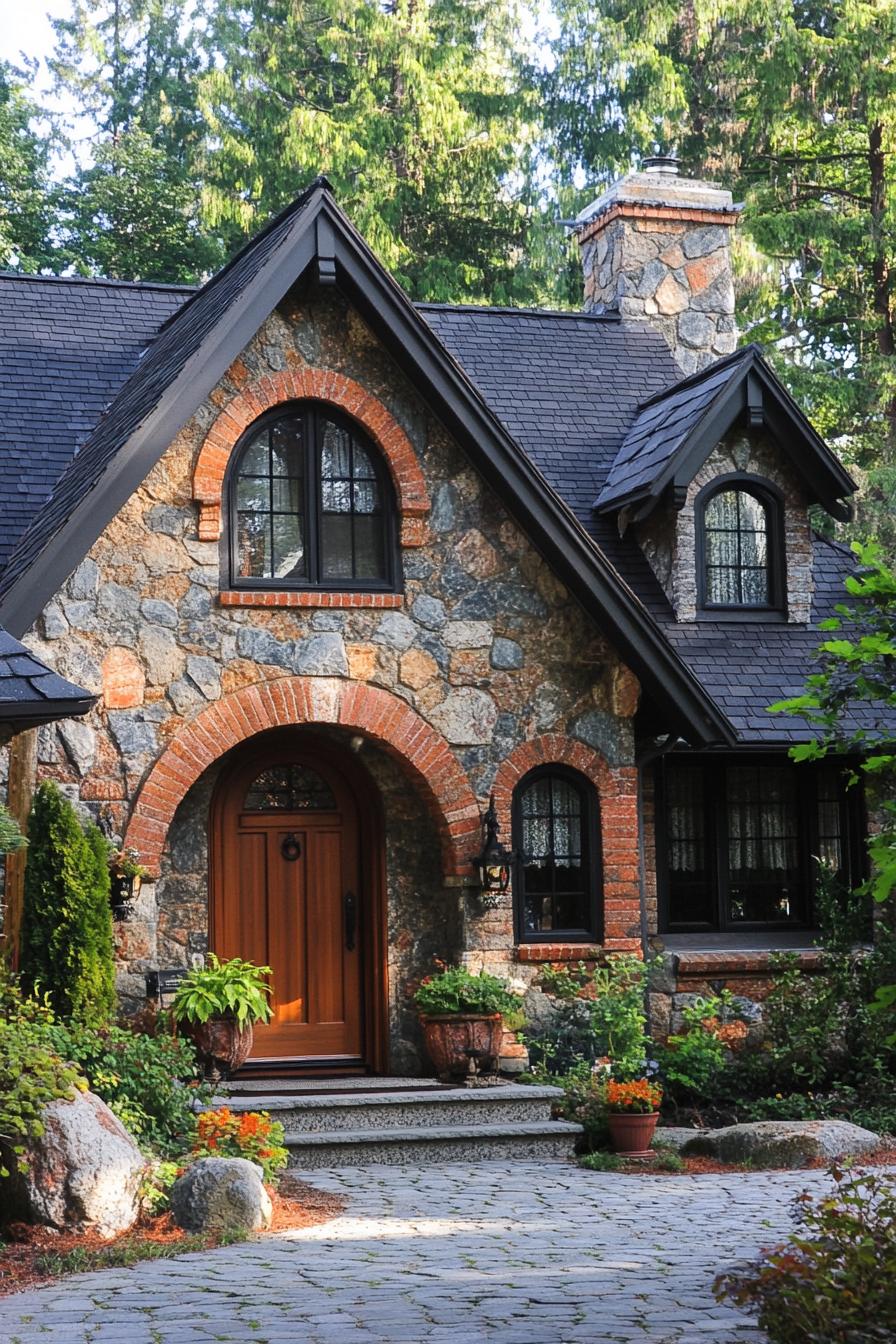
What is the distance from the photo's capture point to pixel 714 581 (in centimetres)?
Answer: 1480

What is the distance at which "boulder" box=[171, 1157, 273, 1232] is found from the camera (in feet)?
28.3

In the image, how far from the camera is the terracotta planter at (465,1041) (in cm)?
1211

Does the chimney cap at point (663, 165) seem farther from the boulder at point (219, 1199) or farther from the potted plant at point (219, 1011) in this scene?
the boulder at point (219, 1199)

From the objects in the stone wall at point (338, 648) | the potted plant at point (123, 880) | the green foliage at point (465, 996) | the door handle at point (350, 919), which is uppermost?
the stone wall at point (338, 648)

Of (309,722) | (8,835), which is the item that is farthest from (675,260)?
(8,835)

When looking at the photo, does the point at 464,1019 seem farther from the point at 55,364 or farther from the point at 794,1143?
the point at 55,364

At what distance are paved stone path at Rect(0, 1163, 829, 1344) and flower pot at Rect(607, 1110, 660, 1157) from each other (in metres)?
1.03

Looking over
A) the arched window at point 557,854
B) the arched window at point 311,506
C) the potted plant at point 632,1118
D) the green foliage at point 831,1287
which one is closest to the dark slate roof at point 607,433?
the arched window at point 557,854

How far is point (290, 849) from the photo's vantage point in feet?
44.0

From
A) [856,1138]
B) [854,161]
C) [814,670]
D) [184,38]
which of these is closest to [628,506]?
[814,670]

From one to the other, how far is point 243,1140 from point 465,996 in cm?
270

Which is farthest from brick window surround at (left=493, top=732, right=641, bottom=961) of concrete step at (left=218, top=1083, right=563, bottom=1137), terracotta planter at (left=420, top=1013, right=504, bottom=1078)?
concrete step at (left=218, top=1083, right=563, bottom=1137)

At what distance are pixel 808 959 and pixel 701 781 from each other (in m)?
1.68

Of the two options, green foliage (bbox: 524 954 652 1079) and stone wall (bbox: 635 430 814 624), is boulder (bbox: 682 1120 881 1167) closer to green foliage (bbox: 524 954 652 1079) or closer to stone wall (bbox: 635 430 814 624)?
green foliage (bbox: 524 954 652 1079)
